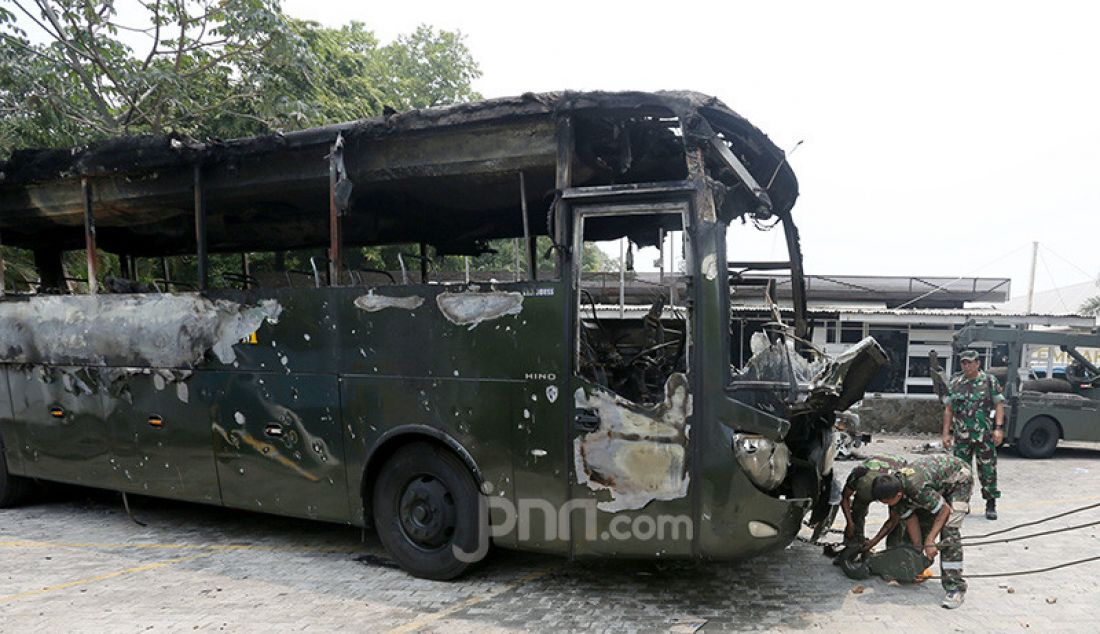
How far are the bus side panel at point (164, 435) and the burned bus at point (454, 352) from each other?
1.2 inches

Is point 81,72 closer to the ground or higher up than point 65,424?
higher up

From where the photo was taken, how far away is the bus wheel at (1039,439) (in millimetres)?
11019

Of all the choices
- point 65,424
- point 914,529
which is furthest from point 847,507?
point 65,424

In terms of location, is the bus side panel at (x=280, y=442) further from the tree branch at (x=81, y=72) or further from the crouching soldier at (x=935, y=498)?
the tree branch at (x=81, y=72)

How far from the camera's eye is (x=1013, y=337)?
34.9 feet

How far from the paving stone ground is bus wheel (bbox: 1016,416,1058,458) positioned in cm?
543

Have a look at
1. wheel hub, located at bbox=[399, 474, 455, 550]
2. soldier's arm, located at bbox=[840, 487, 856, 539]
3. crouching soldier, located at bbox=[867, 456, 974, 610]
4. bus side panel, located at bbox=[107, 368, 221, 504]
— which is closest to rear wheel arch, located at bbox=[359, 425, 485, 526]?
wheel hub, located at bbox=[399, 474, 455, 550]

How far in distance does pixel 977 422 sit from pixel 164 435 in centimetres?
829

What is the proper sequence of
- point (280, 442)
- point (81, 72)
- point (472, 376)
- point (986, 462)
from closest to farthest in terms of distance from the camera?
point (472, 376)
point (280, 442)
point (986, 462)
point (81, 72)

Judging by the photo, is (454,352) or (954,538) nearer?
(954,538)

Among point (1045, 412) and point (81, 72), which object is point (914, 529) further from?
point (81, 72)

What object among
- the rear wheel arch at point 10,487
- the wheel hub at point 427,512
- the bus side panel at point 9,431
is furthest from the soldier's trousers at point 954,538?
the rear wheel arch at point 10,487

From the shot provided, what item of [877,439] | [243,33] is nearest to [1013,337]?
[877,439]

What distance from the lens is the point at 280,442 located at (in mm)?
5645
